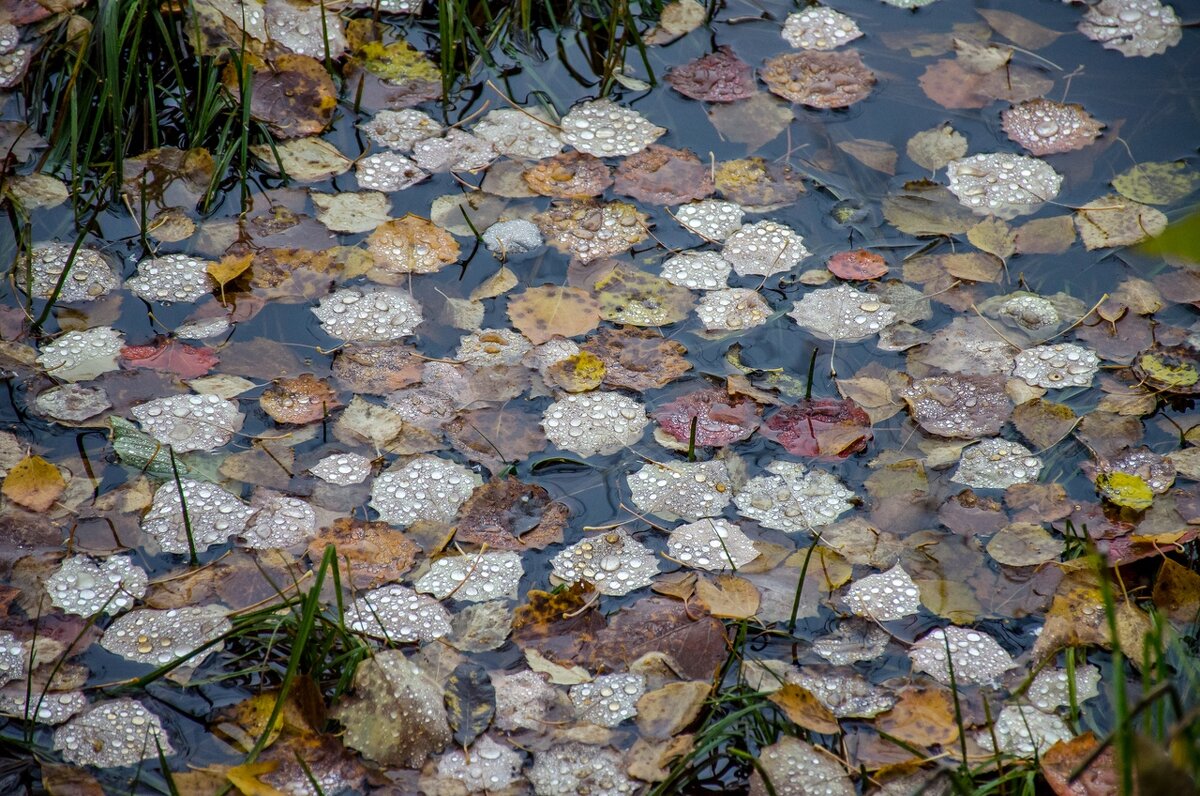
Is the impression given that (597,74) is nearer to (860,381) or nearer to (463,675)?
(860,381)

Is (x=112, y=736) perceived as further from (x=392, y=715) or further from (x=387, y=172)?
(x=387, y=172)

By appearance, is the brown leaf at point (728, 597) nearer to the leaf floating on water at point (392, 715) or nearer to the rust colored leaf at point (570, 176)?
the leaf floating on water at point (392, 715)

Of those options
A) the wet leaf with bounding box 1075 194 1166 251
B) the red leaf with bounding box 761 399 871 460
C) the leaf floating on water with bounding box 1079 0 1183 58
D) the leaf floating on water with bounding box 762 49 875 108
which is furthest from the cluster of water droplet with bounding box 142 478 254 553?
the leaf floating on water with bounding box 1079 0 1183 58

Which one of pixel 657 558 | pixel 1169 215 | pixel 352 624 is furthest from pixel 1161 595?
pixel 352 624

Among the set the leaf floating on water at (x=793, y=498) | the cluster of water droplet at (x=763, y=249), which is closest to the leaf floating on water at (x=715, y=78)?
the cluster of water droplet at (x=763, y=249)

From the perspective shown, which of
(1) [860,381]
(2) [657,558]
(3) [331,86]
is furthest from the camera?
(3) [331,86]

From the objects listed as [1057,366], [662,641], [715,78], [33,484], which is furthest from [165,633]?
[715,78]

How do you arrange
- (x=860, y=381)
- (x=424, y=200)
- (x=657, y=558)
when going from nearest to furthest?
(x=657, y=558)
(x=860, y=381)
(x=424, y=200)
